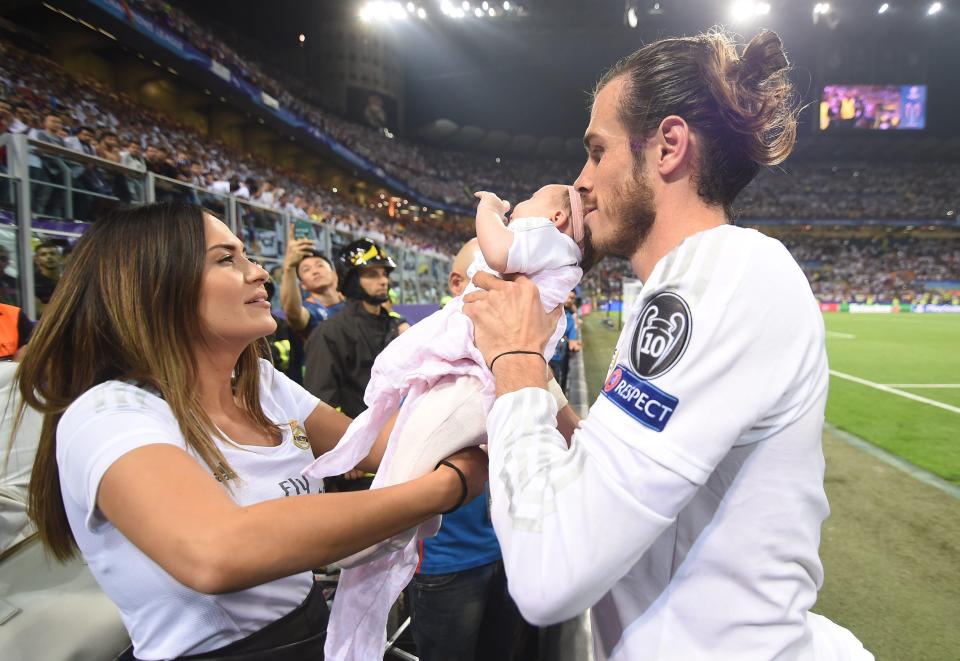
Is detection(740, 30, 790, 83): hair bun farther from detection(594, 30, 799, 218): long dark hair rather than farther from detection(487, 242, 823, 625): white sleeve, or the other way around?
detection(487, 242, 823, 625): white sleeve

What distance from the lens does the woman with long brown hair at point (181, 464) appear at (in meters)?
1.09

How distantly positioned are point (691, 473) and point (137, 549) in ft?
4.20

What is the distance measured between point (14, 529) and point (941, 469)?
7.22 metres

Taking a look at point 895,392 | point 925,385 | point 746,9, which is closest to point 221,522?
point 895,392

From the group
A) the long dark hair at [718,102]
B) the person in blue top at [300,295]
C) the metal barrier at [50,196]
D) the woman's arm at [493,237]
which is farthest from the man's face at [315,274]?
the long dark hair at [718,102]

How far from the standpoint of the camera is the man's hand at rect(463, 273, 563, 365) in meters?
1.26

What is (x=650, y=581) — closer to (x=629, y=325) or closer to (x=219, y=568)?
(x=629, y=325)

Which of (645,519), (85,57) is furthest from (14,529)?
(85,57)

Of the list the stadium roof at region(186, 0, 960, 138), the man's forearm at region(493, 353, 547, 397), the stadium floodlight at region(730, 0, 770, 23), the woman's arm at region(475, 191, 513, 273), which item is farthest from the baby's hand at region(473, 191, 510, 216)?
the stadium floodlight at region(730, 0, 770, 23)

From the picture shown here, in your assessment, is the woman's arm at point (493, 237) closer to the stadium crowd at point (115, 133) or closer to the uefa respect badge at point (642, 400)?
the uefa respect badge at point (642, 400)

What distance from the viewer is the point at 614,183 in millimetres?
1355

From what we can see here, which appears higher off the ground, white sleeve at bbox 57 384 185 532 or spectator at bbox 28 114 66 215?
spectator at bbox 28 114 66 215

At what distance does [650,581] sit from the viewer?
3.58 ft

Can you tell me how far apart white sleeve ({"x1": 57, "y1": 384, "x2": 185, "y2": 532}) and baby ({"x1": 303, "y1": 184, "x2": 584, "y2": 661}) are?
0.46 m
